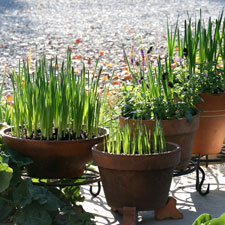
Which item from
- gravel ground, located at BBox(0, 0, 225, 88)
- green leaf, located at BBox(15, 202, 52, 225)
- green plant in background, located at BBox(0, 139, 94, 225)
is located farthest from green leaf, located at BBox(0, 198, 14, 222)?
gravel ground, located at BBox(0, 0, 225, 88)

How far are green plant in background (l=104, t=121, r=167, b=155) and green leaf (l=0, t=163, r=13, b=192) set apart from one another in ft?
1.58

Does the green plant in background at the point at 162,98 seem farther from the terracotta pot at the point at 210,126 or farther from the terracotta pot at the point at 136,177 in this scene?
the terracotta pot at the point at 136,177

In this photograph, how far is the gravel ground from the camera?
7281 mm

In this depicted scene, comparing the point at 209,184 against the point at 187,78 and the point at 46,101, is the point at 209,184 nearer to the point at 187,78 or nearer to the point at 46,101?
the point at 187,78

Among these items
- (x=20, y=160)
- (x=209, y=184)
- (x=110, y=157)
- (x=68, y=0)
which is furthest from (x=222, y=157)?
(x=68, y=0)

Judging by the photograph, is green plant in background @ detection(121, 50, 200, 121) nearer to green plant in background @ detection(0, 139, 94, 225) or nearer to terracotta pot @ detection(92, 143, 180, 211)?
terracotta pot @ detection(92, 143, 180, 211)

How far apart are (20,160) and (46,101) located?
1.05 feet

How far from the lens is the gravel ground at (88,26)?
728cm

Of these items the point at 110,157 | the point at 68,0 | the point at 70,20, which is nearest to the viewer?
the point at 110,157

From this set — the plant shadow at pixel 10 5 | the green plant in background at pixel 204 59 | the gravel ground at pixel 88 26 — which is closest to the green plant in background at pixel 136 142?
the green plant in background at pixel 204 59

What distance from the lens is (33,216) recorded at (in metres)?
2.28

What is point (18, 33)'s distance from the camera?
29.0ft

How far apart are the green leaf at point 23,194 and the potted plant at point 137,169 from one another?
1.15ft

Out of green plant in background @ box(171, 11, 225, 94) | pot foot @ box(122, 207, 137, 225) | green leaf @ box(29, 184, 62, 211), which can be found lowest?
pot foot @ box(122, 207, 137, 225)
